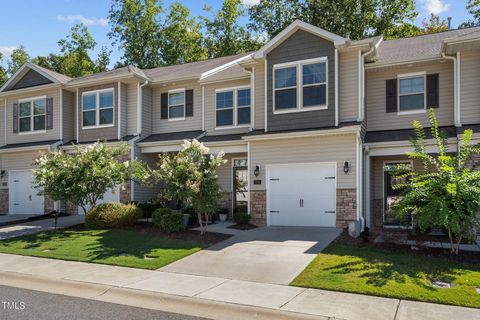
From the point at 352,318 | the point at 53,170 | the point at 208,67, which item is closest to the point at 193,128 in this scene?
the point at 208,67

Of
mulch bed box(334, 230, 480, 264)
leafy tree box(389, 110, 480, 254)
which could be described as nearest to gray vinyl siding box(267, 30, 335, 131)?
mulch bed box(334, 230, 480, 264)

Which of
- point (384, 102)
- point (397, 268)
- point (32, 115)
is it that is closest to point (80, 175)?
point (32, 115)

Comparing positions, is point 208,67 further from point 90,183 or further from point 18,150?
point 18,150

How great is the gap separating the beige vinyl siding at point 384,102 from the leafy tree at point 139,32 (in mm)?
24887

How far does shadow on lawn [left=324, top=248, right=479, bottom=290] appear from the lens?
8320 mm

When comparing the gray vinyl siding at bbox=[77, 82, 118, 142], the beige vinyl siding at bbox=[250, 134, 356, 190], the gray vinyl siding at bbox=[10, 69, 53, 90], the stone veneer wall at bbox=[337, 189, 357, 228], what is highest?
the gray vinyl siding at bbox=[10, 69, 53, 90]

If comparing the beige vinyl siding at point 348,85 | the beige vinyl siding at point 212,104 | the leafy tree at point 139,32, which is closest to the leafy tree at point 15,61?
the leafy tree at point 139,32

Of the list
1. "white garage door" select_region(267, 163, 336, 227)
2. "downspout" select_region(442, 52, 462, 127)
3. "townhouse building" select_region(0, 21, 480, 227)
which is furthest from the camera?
"white garage door" select_region(267, 163, 336, 227)

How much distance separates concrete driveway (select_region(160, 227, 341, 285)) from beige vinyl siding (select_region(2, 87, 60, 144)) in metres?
12.3

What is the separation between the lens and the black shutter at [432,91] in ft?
49.8

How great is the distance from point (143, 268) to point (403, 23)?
2981 cm

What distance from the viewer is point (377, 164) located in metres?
16.4

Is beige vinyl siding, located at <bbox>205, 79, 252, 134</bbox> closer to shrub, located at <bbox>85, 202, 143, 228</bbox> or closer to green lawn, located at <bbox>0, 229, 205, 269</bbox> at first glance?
shrub, located at <bbox>85, 202, 143, 228</bbox>

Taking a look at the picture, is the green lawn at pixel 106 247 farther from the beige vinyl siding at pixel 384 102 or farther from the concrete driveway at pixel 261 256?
the beige vinyl siding at pixel 384 102
